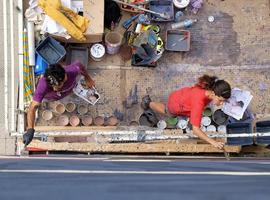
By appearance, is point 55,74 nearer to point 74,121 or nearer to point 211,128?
point 74,121

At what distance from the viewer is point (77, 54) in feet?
20.6

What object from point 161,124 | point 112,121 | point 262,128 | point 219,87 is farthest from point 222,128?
point 219,87

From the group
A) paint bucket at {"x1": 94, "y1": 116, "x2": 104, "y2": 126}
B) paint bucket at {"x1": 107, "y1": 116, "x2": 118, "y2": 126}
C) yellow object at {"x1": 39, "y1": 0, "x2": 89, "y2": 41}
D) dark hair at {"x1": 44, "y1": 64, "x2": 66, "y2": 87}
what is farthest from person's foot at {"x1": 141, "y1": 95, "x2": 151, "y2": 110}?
dark hair at {"x1": 44, "y1": 64, "x2": 66, "y2": 87}

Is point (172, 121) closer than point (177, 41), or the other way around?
point (172, 121)

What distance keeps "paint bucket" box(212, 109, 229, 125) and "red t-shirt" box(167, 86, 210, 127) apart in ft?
2.25

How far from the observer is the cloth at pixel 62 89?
5.06 metres

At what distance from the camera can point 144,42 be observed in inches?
237

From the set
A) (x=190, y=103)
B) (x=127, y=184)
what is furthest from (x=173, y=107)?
(x=127, y=184)

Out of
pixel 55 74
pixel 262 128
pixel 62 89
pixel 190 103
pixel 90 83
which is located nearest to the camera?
pixel 55 74

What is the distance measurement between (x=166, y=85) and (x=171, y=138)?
1.20 metres

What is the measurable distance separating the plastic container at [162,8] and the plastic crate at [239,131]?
59.9 inches

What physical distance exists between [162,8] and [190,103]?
1639 millimetres

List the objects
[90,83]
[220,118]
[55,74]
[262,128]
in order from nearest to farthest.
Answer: [55,74], [90,83], [262,128], [220,118]

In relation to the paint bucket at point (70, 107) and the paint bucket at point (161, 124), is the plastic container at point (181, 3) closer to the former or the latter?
the paint bucket at point (161, 124)
